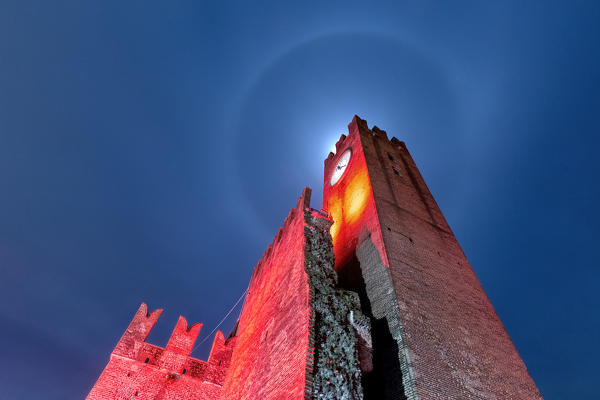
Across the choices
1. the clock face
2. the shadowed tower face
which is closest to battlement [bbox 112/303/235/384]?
the shadowed tower face

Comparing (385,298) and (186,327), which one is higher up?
(186,327)

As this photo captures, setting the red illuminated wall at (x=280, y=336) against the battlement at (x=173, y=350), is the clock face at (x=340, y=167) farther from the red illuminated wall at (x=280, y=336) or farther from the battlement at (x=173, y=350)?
the battlement at (x=173, y=350)

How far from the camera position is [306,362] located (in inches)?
204

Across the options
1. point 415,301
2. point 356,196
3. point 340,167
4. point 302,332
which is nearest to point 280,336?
point 302,332

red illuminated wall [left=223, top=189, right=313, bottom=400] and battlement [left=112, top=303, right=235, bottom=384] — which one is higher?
battlement [left=112, top=303, right=235, bottom=384]

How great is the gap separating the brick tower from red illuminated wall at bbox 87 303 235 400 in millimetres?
41

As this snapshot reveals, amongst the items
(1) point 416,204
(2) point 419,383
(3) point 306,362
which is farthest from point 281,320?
(1) point 416,204

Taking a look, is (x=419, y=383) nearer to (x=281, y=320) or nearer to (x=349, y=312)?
(x=349, y=312)

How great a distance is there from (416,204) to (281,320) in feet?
24.6

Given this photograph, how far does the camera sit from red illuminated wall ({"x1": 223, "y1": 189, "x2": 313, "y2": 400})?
5.60 m

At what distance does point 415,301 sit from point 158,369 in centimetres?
1102

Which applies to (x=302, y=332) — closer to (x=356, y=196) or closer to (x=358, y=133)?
(x=356, y=196)

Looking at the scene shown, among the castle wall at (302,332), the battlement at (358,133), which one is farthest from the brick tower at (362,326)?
the battlement at (358,133)

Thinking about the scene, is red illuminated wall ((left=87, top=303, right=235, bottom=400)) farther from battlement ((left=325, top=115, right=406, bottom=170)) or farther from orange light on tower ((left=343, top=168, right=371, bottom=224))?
battlement ((left=325, top=115, right=406, bottom=170))
